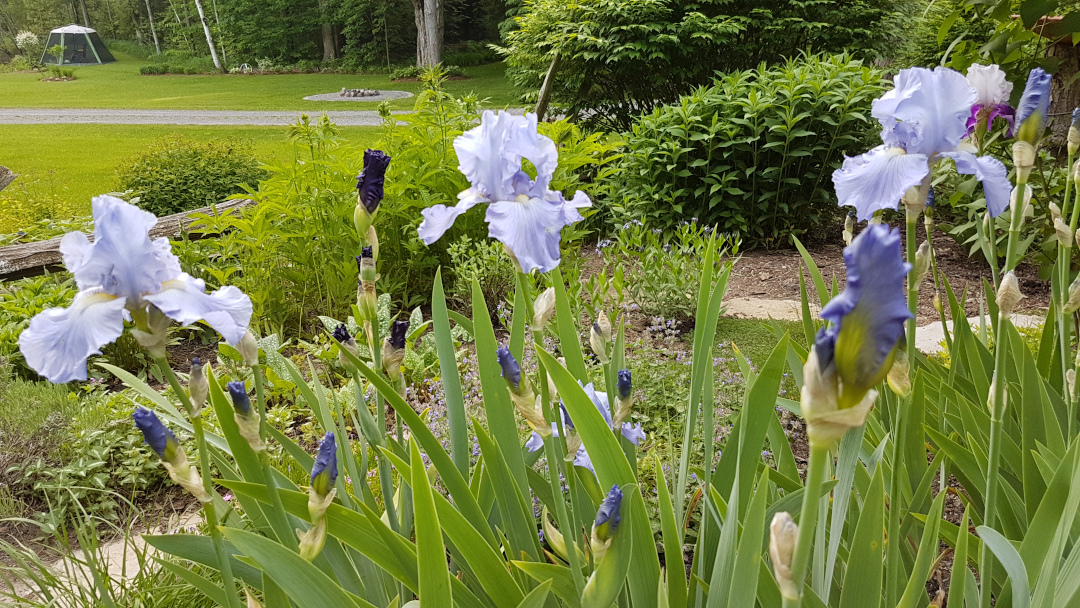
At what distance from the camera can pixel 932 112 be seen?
0.94 meters

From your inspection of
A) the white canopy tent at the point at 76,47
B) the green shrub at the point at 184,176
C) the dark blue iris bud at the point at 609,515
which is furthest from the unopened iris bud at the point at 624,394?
the white canopy tent at the point at 76,47

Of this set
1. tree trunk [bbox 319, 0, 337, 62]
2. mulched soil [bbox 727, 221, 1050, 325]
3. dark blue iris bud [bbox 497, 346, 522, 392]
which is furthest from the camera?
tree trunk [bbox 319, 0, 337, 62]

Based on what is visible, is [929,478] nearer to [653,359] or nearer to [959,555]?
[959,555]

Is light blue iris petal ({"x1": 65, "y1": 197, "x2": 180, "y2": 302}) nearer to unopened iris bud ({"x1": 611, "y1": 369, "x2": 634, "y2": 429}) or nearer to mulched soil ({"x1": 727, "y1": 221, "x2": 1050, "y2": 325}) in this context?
unopened iris bud ({"x1": 611, "y1": 369, "x2": 634, "y2": 429})

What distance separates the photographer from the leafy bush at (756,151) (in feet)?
14.5

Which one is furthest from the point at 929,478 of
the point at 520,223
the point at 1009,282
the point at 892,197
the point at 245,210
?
the point at 245,210

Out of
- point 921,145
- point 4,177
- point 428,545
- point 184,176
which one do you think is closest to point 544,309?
point 428,545

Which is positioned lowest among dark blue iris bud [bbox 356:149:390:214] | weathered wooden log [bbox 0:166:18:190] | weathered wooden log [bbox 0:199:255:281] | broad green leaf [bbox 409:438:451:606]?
weathered wooden log [bbox 0:199:255:281]

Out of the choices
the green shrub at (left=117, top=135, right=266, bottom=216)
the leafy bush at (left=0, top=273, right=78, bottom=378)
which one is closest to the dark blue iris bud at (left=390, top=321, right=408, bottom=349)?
the leafy bush at (left=0, top=273, right=78, bottom=378)

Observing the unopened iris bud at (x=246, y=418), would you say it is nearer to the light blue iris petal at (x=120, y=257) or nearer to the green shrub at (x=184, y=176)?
the light blue iris petal at (x=120, y=257)

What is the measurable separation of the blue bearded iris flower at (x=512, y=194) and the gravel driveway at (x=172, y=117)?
42.0ft

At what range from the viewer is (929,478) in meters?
1.07

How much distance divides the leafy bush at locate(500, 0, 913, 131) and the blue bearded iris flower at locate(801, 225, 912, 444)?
559 cm

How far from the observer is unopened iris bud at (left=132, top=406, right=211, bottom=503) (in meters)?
0.67
